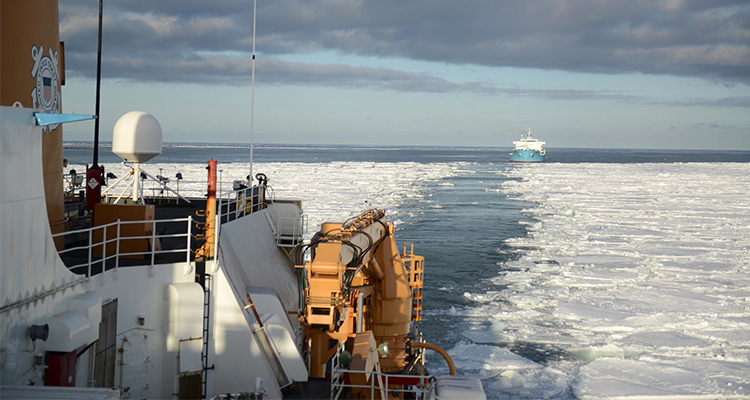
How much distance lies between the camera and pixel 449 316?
1747 centimetres

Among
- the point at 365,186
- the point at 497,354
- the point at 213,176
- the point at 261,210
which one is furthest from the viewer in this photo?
the point at 365,186

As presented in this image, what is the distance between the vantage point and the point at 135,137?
9719 millimetres

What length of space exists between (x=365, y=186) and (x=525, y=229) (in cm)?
2309

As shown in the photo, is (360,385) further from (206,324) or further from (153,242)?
(153,242)

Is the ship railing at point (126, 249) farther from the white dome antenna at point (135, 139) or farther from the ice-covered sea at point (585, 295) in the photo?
the ice-covered sea at point (585, 295)

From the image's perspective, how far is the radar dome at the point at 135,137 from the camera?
Result: 9.74 meters

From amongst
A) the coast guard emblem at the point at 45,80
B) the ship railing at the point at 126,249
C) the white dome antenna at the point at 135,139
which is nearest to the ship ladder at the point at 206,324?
the ship railing at the point at 126,249

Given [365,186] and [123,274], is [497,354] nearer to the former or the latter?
[123,274]

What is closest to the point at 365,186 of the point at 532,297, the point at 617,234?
the point at 617,234

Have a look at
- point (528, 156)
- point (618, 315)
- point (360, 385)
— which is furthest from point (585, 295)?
point (528, 156)

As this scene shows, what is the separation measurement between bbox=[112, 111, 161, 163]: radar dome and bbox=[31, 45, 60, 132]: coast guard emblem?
4.74ft

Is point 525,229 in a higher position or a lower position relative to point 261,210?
lower

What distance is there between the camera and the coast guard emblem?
758 cm

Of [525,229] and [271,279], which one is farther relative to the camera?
[525,229]
